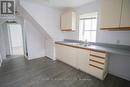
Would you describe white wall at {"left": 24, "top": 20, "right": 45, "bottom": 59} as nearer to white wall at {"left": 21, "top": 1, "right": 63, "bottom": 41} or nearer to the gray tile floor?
white wall at {"left": 21, "top": 1, "right": 63, "bottom": 41}

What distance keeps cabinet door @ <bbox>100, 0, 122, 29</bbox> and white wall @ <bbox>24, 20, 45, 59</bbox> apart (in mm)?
2900

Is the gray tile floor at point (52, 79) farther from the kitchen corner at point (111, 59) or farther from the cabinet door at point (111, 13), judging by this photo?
the cabinet door at point (111, 13)

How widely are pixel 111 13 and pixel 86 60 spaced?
149cm

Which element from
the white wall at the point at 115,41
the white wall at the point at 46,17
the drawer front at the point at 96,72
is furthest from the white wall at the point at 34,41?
the drawer front at the point at 96,72

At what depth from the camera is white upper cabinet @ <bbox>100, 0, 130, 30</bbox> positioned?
5.80ft

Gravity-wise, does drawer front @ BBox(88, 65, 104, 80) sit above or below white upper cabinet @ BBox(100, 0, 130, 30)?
below

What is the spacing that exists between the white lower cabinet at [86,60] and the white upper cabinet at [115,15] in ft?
2.58

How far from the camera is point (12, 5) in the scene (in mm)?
2293

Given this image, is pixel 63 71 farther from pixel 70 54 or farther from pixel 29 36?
pixel 29 36

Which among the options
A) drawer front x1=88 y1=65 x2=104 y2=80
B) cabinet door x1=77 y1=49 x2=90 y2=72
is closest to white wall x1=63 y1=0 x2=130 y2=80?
drawer front x1=88 y1=65 x2=104 y2=80

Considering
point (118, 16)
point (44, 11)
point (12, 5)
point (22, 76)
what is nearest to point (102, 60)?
point (118, 16)

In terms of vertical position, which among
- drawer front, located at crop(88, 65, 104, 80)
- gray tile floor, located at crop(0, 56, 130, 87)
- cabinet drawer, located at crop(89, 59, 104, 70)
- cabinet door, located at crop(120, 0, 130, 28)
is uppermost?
cabinet door, located at crop(120, 0, 130, 28)

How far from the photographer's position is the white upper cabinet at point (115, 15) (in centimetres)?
177

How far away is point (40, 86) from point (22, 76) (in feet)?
2.66
